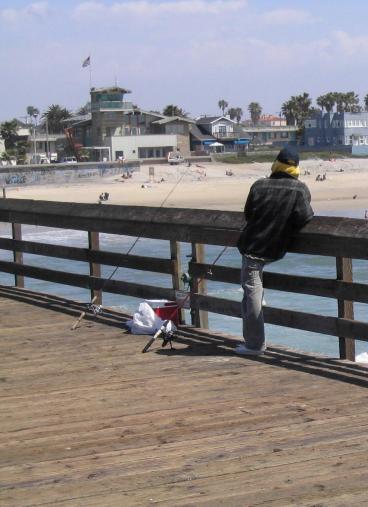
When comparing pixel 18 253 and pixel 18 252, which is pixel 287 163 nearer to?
pixel 18 252

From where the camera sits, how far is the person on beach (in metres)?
6.08

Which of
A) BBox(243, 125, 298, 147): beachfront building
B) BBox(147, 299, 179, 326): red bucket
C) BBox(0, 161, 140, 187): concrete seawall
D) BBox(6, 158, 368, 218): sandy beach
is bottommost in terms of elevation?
BBox(6, 158, 368, 218): sandy beach

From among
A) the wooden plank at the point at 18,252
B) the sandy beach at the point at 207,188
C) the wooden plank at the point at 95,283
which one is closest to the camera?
the wooden plank at the point at 95,283

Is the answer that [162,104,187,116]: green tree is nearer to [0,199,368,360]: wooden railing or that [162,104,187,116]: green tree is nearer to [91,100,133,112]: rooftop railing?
[91,100,133,112]: rooftop railing

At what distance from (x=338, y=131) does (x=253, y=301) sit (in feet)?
379

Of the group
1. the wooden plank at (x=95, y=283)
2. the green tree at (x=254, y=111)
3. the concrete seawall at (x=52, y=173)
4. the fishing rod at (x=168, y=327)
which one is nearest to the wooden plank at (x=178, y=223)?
the fishing rod at (x=168, y=327)

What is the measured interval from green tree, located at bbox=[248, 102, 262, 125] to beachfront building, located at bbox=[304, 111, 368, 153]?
71183 millimetres

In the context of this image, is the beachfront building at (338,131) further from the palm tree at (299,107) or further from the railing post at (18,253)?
the railing post at (18,253)

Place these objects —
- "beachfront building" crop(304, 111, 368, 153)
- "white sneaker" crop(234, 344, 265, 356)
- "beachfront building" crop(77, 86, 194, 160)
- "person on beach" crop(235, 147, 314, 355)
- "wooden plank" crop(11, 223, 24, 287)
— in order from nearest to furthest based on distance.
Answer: "person on beach" crop(235, 147, 314, 355), "white sneaker" crop(234, 344, 265, 356), "wooden plank" crop(11, 223, 24, 287), "beachfront building" crop(77, 86, 194, 160), "beachfront building" crop(304, 111, 368, 153)

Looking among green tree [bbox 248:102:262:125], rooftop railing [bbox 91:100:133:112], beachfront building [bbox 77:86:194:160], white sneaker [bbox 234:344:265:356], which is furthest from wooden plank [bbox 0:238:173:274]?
green tree [bbox 248:102:262:125]

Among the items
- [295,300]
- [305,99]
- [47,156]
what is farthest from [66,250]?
[305,99]

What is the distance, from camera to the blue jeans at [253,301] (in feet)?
20.7

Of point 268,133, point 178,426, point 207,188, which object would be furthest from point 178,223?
point 268,133

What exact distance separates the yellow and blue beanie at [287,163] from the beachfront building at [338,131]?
113 meters
